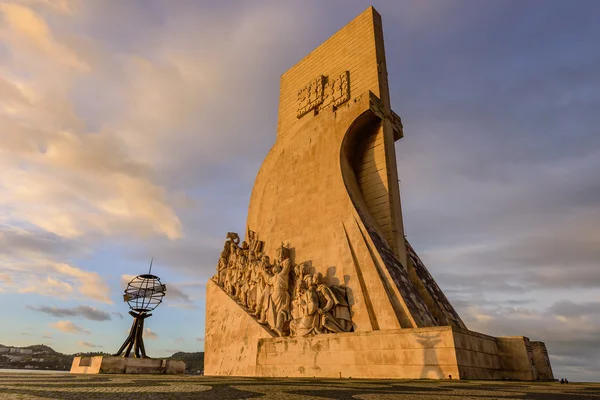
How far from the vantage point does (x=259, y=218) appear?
12.8 m

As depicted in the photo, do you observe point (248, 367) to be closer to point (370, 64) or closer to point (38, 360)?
point (370, 64)

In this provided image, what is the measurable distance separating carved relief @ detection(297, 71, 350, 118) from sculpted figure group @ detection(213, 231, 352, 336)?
191 inches

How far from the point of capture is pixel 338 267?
365 inches

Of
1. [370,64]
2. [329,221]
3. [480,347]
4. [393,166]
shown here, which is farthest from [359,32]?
[480,347]

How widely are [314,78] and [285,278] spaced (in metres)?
7.59

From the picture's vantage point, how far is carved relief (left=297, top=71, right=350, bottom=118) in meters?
12.1

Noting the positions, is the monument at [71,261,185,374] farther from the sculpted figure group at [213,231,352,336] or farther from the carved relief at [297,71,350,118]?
the carved relief at [297,71,350,118]

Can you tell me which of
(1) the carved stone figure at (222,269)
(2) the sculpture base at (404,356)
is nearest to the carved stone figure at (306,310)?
(2) the sculpture base at (404,356)

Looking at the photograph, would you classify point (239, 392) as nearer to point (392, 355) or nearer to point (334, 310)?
point (392, 355)

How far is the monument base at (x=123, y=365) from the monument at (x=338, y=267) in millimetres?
1454

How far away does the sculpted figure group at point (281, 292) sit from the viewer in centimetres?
840

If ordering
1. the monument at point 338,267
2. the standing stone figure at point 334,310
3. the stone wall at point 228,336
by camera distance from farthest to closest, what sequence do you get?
the stone wall at point 228,336 → the standing stone figure at point 334,310 → the monument at point 338,267

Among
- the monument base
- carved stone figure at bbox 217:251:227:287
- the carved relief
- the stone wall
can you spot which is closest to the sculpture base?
the stone wall

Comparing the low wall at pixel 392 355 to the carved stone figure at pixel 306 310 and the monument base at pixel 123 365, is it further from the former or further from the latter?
the monument base at pixel 123 365
